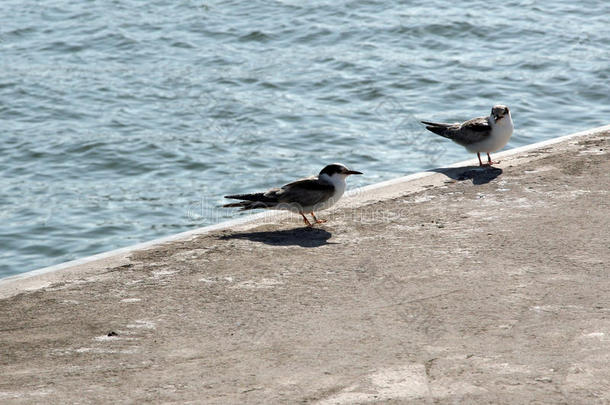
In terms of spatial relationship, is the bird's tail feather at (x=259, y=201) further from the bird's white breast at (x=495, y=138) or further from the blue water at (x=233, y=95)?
the blue water at (x=233, y=95)

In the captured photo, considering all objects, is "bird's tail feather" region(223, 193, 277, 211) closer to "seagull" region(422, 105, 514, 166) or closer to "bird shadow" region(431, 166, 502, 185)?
"bird shadow" region(431, 166, 502, 185)

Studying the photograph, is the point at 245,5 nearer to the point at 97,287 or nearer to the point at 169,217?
the point at 169,217

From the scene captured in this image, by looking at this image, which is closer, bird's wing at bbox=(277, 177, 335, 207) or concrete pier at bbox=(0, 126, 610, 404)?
concrete pier at bbox=(0, 126, 610, 404)

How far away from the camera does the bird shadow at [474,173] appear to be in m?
8.98

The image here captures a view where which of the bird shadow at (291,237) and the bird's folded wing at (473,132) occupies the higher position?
the bird shadow at (291,237)

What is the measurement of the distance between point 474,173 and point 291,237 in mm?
2279

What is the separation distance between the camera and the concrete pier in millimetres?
5207

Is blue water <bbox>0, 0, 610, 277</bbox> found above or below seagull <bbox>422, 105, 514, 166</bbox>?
below

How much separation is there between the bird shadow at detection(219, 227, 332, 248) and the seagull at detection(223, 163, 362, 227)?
0.65 ft

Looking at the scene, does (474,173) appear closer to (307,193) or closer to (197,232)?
(307,193)

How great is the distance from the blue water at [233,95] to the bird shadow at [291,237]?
12.9 feet

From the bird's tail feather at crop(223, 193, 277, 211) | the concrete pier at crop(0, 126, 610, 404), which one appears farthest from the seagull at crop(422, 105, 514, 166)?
the bird's tail feather at crop(223, 193, 277, 211)

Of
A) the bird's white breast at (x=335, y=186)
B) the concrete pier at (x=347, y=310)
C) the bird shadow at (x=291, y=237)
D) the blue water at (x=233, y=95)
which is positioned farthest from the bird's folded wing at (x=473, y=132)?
the bird shadow at (x=291, y=237)

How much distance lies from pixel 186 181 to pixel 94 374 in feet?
26.8
